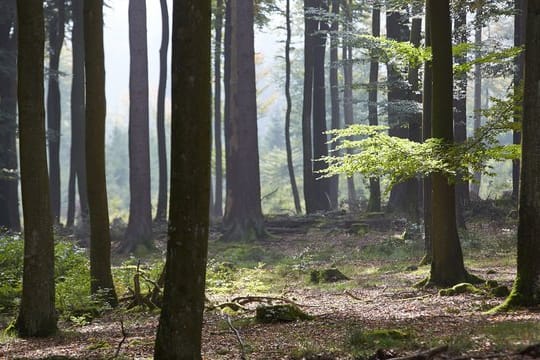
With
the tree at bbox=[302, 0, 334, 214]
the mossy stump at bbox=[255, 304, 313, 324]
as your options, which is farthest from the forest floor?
the tree at bbox=[302, 0, 334, 214]

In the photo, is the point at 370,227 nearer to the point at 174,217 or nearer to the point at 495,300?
the point at 495,300

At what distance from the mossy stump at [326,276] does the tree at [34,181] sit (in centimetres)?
714

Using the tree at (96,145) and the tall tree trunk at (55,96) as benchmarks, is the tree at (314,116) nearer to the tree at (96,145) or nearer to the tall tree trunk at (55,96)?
the tall tree trunk at (55,96)

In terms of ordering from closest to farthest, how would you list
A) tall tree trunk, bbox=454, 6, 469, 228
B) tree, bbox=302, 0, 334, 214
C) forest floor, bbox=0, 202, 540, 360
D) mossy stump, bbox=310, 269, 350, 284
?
forest floor, bbox=0, 202, 540, 360 < mossy stump, bbox=310, 269, 350, 284 < tall tree trunk, bbox=454, 6, 469, 228 < tree, bbox=302, 0, 334, 214

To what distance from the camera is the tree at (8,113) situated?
25344 millimetres

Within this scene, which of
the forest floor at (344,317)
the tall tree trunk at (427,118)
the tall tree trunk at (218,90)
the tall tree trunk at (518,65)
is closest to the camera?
the forest floor at (344,317)

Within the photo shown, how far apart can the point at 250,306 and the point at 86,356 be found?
4.69 m

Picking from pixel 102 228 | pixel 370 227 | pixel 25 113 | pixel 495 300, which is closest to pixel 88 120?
pixel 102 228

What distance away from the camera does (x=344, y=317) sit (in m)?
9.70

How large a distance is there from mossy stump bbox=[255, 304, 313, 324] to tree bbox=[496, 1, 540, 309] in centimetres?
295

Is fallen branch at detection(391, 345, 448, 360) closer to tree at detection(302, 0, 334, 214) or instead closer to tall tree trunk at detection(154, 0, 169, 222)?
tall tree trunk at detection(154, 0, 169, 222)

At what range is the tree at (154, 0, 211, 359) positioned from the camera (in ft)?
19.4

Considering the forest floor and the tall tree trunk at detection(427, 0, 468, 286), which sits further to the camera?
the tall tree trunk at detection(427, 0, 468, 286)

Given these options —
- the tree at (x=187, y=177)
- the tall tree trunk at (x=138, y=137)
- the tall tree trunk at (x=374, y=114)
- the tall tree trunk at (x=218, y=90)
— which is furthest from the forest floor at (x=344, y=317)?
the tall tree trunk at (x=218, y=90)
